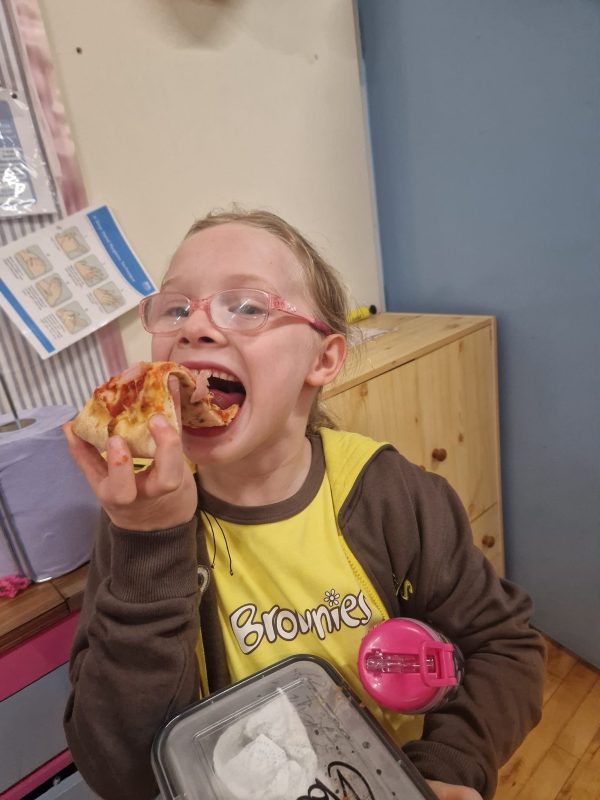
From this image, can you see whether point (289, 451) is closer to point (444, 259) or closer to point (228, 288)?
point (228, 288)

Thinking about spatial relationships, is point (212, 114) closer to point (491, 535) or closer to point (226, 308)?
point (226, 308)

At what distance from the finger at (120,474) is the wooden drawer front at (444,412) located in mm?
648

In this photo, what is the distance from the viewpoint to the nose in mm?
→ 683

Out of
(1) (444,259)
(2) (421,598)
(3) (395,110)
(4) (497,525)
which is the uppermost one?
(3) (395,110)

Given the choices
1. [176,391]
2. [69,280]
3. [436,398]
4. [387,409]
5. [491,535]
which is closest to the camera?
[176,391]

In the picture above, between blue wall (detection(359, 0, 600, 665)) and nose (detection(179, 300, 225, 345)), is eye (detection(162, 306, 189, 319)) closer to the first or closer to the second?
nose (detection(179, 300, 225, 345))

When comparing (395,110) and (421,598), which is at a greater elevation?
(395,110)

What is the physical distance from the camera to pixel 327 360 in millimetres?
846

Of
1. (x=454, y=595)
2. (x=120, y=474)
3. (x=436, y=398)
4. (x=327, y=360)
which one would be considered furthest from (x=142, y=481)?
(x=436, y=398)

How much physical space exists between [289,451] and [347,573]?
20cm

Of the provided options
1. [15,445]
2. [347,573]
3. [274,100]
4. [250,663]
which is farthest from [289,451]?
[274,100]

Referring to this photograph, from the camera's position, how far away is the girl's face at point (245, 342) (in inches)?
26.9

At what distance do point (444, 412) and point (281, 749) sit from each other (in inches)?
43.0

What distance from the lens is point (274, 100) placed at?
4.81 feet
